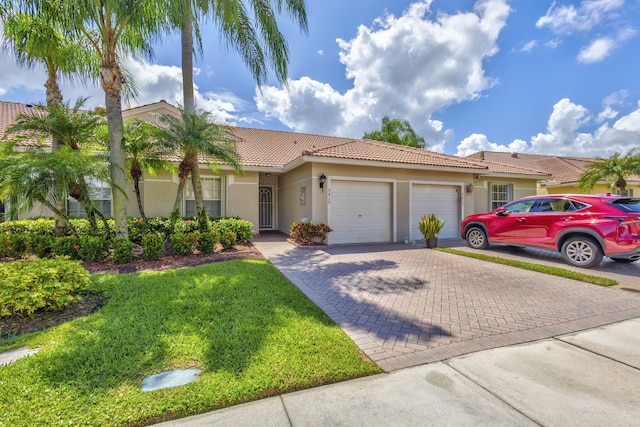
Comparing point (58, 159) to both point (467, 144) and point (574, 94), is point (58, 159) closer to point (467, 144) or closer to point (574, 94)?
point (574, 94)

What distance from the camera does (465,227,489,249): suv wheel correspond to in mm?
9695

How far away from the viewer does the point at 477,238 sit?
9906 millimetres

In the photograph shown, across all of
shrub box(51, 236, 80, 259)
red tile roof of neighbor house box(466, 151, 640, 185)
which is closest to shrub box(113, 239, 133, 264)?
shrub box(51, 236, 80, 259)

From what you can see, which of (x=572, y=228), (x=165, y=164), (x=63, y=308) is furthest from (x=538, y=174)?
(x=63, y=308)

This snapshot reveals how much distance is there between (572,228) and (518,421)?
23.5 ft

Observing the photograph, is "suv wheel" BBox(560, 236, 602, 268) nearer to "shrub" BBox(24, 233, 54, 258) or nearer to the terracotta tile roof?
the terracotta tile roof

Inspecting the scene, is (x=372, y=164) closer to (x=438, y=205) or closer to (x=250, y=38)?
(x=438, y=205)

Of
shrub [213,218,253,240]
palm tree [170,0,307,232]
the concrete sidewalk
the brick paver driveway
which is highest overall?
palm tree [170,0,307,232]

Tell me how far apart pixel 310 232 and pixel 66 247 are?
690 centimetres

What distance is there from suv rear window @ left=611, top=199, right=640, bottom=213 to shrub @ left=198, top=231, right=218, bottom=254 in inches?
418

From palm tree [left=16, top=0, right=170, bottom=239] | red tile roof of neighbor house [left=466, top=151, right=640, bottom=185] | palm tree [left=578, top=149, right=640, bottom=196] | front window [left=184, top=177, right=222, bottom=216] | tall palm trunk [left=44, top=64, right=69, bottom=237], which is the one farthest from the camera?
red tile roof of neighbor house [left=466, top=151, right=640, bottom=185]

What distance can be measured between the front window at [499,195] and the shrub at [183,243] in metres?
14.5

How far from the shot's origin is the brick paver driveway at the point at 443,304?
3426mm

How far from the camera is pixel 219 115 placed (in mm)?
8711
